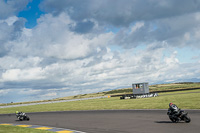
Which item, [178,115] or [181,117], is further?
[178,115]

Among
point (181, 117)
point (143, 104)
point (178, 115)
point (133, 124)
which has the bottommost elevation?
point (133, 124)

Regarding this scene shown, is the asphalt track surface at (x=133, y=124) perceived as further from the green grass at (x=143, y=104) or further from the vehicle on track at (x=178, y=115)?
the green grass at (x=143, y=104)

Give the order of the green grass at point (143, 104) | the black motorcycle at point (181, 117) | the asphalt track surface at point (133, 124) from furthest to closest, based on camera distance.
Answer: the green grass at point (143, 104), the black motorcycle at point (181, 117), the asphalt track surface at point (133, 124)

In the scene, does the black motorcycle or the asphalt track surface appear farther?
the black motorcycle

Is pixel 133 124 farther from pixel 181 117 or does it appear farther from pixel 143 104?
pixel 143 104

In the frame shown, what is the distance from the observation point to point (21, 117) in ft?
75.3

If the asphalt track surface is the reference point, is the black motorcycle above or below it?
above

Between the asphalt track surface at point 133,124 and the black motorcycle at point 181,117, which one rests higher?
the black motorcycle at point 181,117

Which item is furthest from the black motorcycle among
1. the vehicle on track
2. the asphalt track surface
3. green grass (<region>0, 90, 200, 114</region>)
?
green grass (<region>0, 90, 200, 114</region>)

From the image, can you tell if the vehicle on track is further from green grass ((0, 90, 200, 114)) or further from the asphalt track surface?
green grass ((0, 90, 200, 114))

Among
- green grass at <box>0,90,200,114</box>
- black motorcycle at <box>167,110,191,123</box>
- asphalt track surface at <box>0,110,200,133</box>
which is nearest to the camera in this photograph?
asphalt track surface at <box>0,110,200,133</box>

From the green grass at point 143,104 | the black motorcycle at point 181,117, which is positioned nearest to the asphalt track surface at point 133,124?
the black motorcycle at point 181,117

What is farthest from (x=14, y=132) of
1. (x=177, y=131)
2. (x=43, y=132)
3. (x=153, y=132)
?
(x=177, y=131)

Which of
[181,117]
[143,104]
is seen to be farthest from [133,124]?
[143,104]
